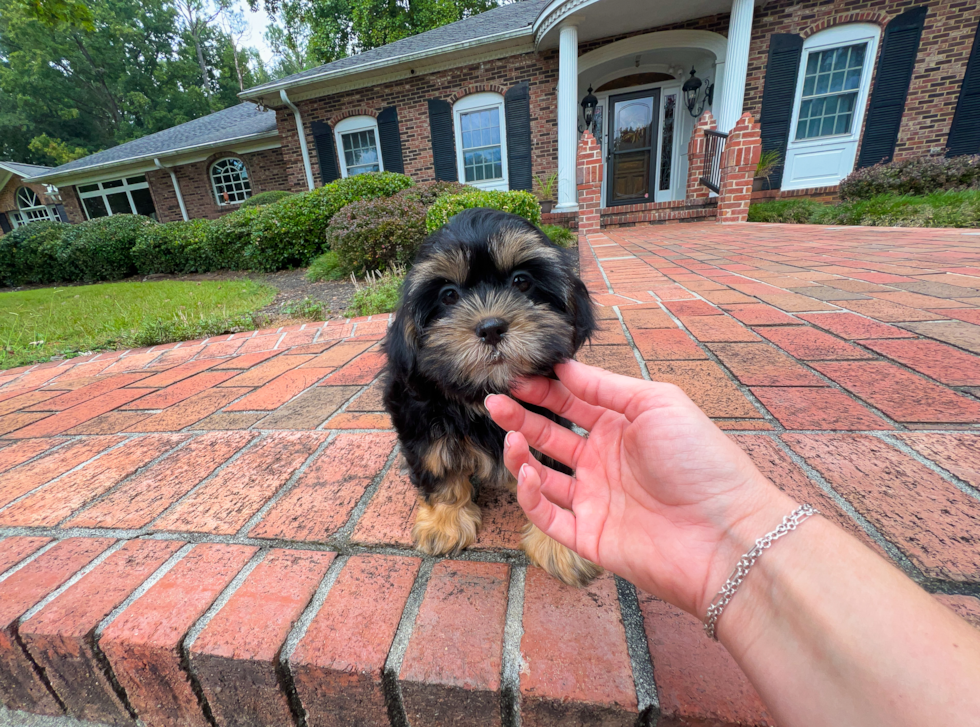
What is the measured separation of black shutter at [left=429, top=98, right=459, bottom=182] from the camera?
13039mm

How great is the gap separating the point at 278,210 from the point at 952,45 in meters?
16.6

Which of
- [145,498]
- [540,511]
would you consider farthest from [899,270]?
[145,498]

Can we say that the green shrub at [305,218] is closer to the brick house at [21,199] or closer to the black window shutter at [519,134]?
the black window shutter at [519,134]

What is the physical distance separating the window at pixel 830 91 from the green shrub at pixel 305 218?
10686 millimetres

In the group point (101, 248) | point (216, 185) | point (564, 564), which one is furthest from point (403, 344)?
point (216, 185)

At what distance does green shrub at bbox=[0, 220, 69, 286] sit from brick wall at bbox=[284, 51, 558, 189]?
26.6ft

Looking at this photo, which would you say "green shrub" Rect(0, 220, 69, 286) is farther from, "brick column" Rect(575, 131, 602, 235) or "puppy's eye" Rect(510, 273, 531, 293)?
"puppy's eye" Rect(510, 273, 531, 293)

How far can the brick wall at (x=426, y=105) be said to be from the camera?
471 inches

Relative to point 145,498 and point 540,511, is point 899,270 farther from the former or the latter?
point 145,498

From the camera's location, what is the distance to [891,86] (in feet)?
34.0

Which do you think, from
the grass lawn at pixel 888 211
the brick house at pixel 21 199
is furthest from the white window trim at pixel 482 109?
the brick house at pixel 21 199

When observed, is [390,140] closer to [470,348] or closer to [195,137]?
[195,137]

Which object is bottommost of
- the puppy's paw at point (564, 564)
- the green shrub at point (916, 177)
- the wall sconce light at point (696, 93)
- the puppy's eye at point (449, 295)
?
the puppy's paw at point (564, 564)

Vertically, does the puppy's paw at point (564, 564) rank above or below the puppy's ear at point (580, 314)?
below
